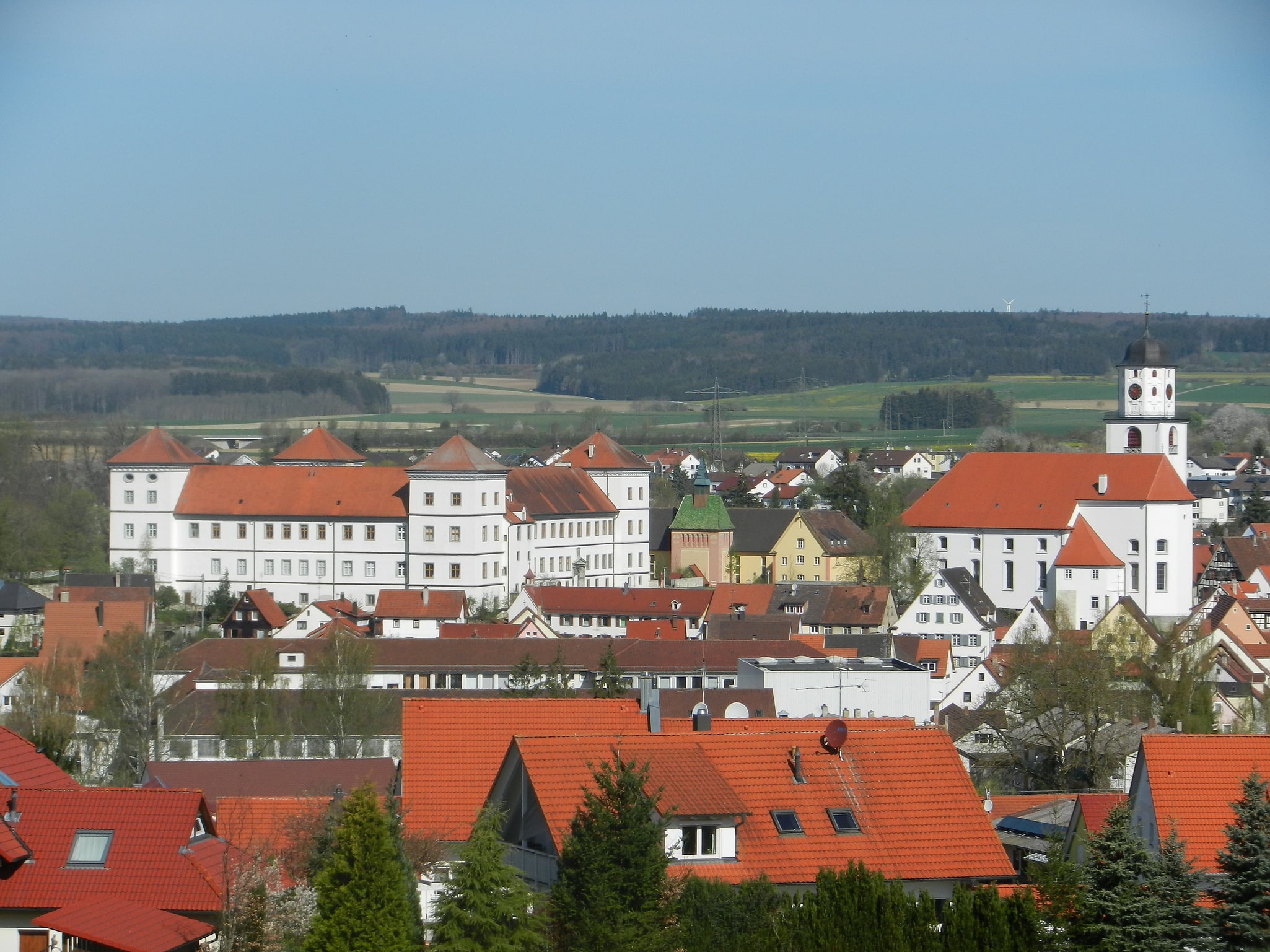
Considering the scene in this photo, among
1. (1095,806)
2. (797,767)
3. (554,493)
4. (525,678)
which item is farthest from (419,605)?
(797,767)

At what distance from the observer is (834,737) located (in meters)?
18.8

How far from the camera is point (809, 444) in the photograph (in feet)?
545

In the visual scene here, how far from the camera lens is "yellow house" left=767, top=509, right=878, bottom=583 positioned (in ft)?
258

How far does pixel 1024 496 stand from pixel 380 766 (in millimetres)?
47746

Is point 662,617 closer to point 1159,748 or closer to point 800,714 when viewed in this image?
point 800,714

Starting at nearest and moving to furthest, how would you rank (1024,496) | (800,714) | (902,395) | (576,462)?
(800,714), (1024,496), (576,462), (902,395)

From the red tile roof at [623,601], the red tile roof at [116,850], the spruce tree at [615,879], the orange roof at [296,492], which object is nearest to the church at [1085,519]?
the red tile roof at [623,601]

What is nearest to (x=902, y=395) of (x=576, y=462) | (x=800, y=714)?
(x=576, y=462)

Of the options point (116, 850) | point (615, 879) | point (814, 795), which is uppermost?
point (814, 795)

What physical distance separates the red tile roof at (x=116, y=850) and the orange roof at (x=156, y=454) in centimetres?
6041

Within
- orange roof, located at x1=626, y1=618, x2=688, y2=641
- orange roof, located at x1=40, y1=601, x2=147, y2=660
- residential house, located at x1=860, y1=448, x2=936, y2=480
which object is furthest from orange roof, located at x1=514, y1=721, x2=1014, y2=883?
residential house, located at x1=860, y1=448, x2=936, y2=480

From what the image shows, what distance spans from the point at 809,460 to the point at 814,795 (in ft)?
430

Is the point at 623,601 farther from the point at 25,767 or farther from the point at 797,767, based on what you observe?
the point at 25,767

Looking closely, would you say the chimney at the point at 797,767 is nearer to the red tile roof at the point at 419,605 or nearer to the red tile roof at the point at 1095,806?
the red tile roof at the point at 1095,806
